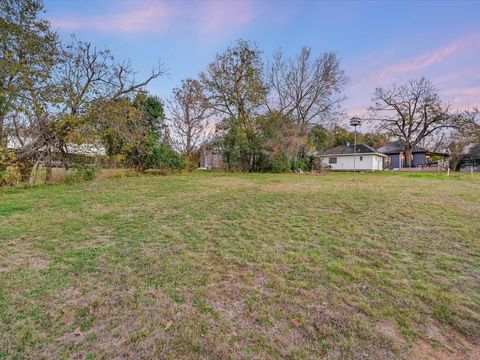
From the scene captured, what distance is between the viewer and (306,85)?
735 inches

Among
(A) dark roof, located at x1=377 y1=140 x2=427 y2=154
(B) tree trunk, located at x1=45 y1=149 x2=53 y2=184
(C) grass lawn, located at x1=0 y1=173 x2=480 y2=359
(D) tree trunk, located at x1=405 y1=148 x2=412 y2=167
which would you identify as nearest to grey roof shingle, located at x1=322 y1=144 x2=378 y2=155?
(D) tree trunk, located at x1=405 y1=148 x2=412 y2=167

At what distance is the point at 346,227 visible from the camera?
3807 millimetres

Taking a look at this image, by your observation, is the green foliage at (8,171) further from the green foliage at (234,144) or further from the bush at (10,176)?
the green foliage at (234,144)

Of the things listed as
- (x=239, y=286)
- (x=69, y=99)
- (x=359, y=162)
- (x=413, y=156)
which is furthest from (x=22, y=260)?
(x=413, y=156)

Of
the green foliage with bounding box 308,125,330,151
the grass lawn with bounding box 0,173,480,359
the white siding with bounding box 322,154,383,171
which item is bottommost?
the grass lawn with bounding box 0,173,480,359

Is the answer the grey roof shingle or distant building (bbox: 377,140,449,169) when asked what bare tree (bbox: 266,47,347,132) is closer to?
the grey roof shingle

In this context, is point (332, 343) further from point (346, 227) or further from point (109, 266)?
point (346, 227)

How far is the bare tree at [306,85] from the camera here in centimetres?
1844

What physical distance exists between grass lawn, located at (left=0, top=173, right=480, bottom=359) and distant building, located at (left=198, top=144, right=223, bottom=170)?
13214 millimetres

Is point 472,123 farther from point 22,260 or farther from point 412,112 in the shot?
point 22,260

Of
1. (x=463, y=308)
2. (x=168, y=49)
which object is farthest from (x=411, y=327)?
(x=168, y=49)

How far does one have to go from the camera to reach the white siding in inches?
953

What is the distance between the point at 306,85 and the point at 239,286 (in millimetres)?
19230

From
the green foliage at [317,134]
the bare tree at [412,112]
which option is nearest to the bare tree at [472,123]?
the bare tree at [412,112]
